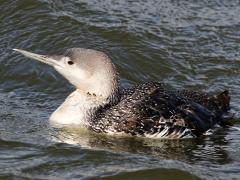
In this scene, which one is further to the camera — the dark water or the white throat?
the white throat

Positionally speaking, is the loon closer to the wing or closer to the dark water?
the wing

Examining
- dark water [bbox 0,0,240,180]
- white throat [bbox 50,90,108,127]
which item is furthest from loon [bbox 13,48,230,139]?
dark water [bbox 0,0,240,180]

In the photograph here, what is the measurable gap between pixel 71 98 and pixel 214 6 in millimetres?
5502

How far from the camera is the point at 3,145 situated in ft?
30.6

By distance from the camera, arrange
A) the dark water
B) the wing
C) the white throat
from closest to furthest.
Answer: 1. the dark water
2. the wing
3. the white throat

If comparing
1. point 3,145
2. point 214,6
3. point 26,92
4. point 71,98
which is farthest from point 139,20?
point 3,145

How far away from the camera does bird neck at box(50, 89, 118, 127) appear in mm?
9875

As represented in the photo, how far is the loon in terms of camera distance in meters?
9.66

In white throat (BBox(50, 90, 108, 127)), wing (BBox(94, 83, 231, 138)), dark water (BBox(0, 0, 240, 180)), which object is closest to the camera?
dark water (BBox(0, 0, 240, 180))

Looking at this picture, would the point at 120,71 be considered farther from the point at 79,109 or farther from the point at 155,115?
the point at 155,115

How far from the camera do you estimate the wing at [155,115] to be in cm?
963

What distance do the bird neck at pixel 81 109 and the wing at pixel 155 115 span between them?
0.13 meters

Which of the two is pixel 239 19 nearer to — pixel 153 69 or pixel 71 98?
pixel 153 69

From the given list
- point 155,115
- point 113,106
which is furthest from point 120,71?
point 155,115
